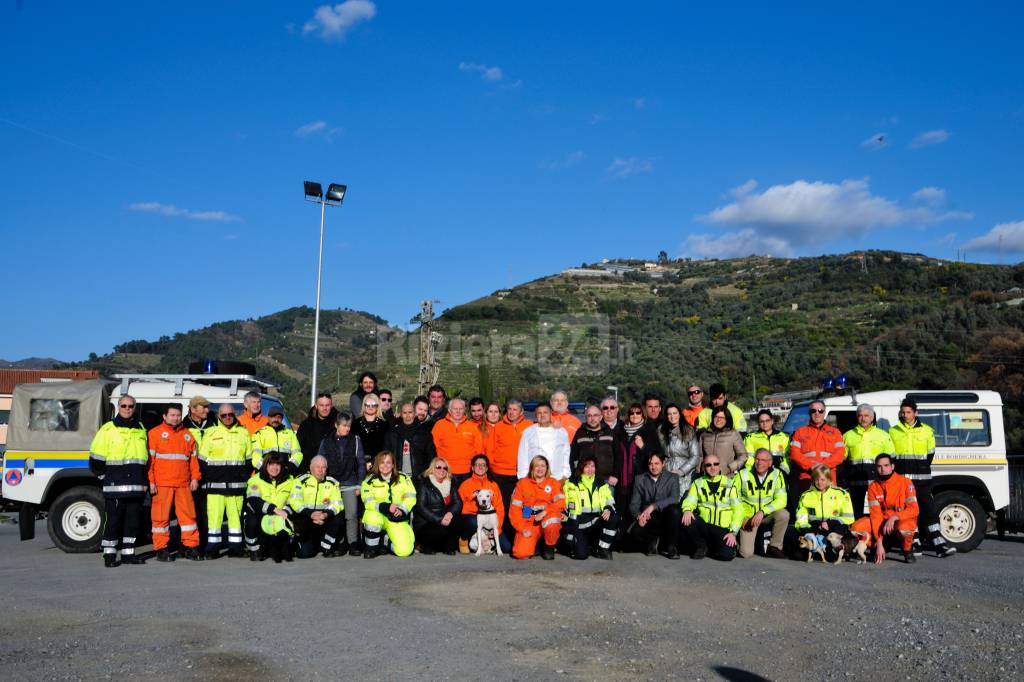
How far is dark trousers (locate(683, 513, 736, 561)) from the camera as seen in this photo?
36.7 feet

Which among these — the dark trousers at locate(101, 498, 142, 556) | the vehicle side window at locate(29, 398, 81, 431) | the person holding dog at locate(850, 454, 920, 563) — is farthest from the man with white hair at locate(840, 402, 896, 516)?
the vehicle side window at locate(29, 398, 81, 431)

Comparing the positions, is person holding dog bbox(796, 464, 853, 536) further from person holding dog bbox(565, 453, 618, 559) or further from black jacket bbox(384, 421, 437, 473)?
black jacket bbox(384, 421, 437, 473)

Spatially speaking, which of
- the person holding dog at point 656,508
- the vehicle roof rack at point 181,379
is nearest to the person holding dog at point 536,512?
the person holding dog at point 656,508

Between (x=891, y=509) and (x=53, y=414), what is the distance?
11.5 meters

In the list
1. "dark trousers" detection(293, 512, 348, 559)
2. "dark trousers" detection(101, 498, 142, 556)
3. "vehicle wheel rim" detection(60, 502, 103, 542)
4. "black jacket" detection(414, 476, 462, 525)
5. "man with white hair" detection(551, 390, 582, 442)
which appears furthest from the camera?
"man with white hair" detection(551, 390, 582, 442)

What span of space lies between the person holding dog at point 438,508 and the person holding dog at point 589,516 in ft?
4.91

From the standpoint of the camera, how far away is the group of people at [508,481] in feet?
36.6

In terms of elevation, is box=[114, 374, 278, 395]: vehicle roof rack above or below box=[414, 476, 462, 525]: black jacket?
above

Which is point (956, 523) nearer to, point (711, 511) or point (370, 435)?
point (711, 511)

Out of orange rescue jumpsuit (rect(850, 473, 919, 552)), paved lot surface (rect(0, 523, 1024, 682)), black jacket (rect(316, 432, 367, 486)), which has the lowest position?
paved lot surface (rect(0, 523, 1024, 682))

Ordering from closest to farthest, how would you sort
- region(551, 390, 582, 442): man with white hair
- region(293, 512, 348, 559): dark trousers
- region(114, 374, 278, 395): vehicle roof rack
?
1. region(293, 512, 348, 559): dark trousers
2. region(551, 390, 582, 442): man with white hair
3. region(114, 374, 278, 395): vehicle roof rack

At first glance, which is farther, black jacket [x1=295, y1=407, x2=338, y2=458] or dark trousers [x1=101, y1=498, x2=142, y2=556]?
black jacket [x1=295, y1=407, x2=338, y2=458]

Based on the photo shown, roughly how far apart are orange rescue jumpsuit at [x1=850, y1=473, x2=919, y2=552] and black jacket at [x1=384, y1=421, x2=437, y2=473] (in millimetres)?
5714

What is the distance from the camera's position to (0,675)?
5852 mm
